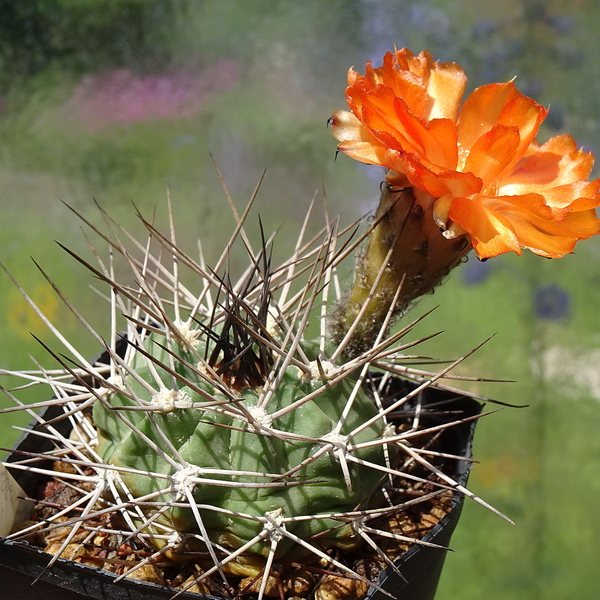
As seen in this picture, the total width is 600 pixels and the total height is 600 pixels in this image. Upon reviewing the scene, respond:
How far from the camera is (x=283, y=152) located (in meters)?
1.48

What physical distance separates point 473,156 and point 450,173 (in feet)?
0.15

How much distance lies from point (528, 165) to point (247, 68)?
3.97 feet

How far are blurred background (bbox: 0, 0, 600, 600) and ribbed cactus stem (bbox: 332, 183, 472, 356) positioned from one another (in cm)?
79

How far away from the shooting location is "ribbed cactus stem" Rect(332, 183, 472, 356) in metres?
0.41

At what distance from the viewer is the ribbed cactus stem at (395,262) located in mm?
412

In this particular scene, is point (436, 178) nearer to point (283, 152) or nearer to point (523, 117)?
point (523, 117)

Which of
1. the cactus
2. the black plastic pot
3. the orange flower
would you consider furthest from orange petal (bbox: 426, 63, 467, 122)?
the black plastic pot

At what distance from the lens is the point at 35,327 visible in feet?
4.09

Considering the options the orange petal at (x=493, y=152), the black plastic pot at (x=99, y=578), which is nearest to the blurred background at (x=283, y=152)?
the black plastic pot at (x=99, y=578)

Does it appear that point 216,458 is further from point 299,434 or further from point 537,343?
point 537,343

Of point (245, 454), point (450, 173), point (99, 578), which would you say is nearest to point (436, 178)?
point (450, 173)

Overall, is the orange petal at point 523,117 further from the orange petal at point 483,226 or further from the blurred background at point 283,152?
the blurred background at point 283,152

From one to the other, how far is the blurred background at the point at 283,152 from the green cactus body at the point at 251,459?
81 cm

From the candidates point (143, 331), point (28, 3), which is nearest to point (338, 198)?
point (28, 3)
